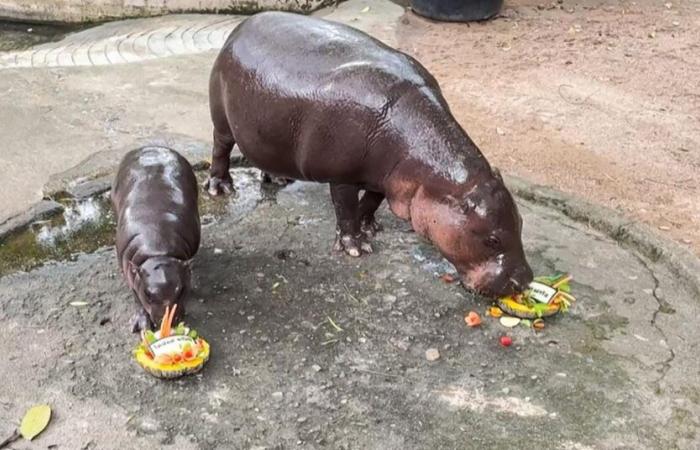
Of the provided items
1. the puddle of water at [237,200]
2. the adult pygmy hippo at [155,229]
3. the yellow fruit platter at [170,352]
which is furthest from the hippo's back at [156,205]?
the puddle of water at [237,200]

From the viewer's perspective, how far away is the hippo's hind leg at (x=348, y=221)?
4384 millimetres

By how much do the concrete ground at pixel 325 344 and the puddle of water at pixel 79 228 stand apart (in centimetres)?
1

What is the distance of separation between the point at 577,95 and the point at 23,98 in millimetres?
4375

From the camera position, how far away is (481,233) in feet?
12.0

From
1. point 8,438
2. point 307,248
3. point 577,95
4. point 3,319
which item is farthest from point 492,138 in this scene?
point 8,438

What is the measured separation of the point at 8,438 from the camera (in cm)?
327

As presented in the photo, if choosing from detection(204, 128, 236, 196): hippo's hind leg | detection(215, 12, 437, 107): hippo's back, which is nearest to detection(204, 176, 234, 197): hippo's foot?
detection(204, 128, 236, 196): hippo's hind leg

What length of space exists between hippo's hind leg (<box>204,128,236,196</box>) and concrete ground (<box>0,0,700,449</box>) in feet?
0.27

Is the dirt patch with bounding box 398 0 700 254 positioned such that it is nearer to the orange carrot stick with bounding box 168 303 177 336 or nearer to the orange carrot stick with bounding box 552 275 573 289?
the orange carrot stick with bounding box 552 275 573 289

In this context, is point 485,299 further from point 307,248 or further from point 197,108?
point 197,108

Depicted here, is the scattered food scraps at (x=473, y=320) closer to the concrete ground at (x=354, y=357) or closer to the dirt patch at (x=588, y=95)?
the concrete ground at (x=354, y=357)

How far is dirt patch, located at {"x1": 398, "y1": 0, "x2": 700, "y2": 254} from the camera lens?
18.1 feet

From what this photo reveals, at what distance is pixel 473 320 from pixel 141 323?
60.0 inches

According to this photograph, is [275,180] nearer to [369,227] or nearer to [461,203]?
[369,227]
